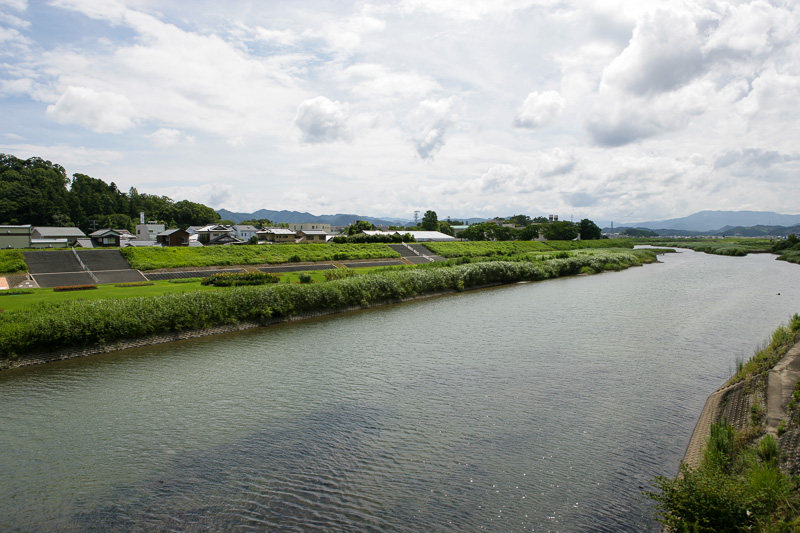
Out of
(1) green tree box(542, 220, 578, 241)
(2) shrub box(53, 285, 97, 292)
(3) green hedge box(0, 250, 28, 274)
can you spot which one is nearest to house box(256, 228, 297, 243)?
(3) green hedge box(0, 250, 28, 274)

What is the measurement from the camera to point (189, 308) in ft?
82.4

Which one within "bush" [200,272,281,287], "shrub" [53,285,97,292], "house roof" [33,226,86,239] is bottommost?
"shrub" [53,285,97,292]

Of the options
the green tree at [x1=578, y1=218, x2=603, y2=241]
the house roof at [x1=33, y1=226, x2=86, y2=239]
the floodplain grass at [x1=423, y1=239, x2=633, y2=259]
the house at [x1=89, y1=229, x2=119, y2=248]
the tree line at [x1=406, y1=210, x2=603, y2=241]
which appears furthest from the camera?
the green tree at [x1=578, y1=218, x2=603, y2=241]

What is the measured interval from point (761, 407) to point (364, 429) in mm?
10647

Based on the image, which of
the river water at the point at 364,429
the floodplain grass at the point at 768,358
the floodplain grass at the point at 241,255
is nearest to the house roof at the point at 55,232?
the floodplain grass at the point at 241,255

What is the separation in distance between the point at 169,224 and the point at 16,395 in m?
126

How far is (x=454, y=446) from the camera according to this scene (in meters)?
12.3

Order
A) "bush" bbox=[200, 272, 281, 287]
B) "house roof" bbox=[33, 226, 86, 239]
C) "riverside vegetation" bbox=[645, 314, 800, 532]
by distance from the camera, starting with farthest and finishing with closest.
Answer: "house roof" bbox=[33, 226, 86, 239], "bush" bbox=[200, 272, 281, 287], "riverside vegetation" bbox=[645, 314, 800, 532]

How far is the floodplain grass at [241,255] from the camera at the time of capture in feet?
154

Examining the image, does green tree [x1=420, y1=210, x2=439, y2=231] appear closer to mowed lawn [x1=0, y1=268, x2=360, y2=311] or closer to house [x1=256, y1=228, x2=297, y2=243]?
house [x1=256, y1=228, x2=297, y2=243]

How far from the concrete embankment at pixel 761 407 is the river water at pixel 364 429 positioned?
552 mm

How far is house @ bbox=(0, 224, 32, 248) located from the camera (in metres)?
61.9

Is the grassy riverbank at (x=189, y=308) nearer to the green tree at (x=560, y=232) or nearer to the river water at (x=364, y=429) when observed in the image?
the river water at (x=364, y=429)

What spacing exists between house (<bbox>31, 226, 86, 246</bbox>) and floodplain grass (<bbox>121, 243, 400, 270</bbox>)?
121 feet
